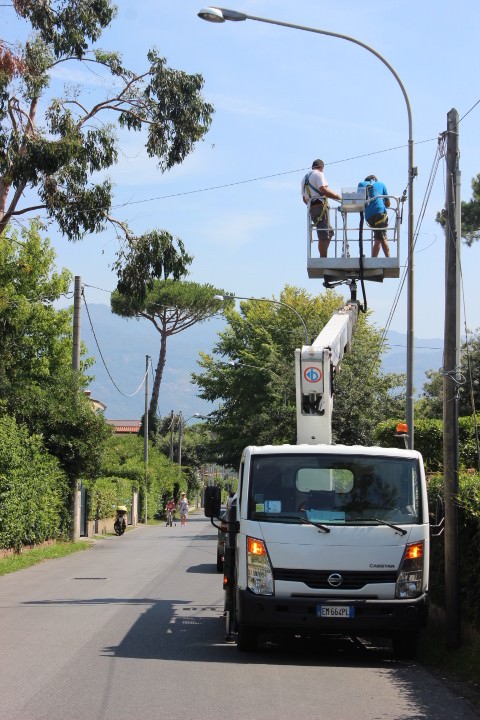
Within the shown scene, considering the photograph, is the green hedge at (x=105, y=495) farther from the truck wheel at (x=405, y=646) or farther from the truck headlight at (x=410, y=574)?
the truck headlight at (x=410, y=574)

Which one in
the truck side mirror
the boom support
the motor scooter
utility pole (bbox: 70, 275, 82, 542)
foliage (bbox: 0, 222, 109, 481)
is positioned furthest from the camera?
the motor scooter

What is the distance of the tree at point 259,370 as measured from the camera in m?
43.0

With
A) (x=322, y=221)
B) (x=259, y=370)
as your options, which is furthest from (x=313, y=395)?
(x=259, y=370)

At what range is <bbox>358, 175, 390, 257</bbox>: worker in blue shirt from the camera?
16875mm

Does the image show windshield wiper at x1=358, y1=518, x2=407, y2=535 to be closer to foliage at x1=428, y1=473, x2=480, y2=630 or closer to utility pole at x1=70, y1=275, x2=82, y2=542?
foliage at x1=428, y1=473, x2=480, y2=630

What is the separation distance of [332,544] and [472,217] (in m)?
22.1

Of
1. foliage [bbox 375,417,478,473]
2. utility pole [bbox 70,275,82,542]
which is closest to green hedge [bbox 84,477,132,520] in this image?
utility pole [bbox 70,275,82,542]

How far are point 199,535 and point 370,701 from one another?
34.2 meters

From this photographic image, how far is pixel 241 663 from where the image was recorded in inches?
407

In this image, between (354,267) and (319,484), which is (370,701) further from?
(354,267)

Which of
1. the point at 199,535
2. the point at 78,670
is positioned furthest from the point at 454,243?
the point at 199,535

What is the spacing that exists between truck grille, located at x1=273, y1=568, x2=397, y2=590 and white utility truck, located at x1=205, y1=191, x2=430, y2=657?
0.01 meters

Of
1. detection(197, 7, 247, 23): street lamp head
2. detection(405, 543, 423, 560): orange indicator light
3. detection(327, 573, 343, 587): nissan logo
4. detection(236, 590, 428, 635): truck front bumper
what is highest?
detection(197, 7, 247, 23): street lamp head

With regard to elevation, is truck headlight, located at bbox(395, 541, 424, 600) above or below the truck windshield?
below
